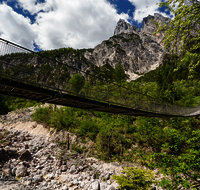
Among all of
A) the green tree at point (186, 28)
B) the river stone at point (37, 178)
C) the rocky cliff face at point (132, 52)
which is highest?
the rocky cliff face at point (132, 52)

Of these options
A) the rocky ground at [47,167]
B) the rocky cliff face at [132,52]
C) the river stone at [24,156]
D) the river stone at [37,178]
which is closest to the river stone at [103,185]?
the rocky ground at [47,167]

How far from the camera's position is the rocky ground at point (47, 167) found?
9094 millimetres

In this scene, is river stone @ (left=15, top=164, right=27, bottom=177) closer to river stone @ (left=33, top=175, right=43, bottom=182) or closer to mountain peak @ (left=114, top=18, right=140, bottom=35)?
river stone @ (left=33, top=175, right=43, bottom=182)

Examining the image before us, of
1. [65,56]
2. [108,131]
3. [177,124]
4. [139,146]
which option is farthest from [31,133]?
[65,56]

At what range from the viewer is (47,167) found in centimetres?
1112

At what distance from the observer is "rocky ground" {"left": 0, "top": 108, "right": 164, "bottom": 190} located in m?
9.09

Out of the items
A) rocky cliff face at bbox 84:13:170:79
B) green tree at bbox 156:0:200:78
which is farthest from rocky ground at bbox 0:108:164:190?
rocky cliff face at bbox 84:13:170:79

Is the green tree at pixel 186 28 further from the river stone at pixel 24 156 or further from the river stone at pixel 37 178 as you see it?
the river stone at pixel 24 156

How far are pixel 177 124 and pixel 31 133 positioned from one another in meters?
18.7

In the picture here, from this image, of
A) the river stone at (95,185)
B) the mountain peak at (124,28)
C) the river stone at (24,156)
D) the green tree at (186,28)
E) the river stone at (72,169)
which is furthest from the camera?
the mountain peak at (124,28)

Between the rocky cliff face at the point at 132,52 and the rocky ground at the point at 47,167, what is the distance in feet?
367

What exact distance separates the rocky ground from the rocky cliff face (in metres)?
112

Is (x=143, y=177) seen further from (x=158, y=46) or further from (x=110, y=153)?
(x=158, y=46)

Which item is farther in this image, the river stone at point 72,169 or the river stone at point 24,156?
the river stone at point 24,156
